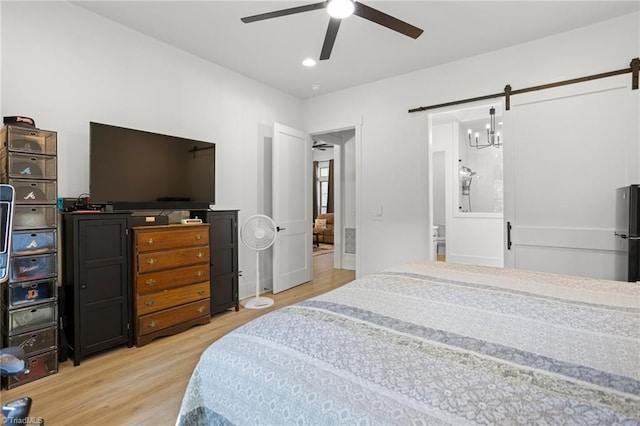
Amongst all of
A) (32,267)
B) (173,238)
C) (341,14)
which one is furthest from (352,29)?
(32,267)

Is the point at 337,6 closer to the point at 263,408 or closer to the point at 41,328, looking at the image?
the point at 263,408

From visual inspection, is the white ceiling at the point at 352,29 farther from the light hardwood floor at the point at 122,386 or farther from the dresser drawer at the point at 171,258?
the light hardwood floor at the point at 122,386

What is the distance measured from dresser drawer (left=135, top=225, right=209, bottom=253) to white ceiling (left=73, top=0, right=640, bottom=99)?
1.80 metres

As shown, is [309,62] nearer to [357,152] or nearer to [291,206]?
[357,152]

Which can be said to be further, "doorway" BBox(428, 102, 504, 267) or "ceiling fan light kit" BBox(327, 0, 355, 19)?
"doorway" BBox(428, 102, 504, 267)

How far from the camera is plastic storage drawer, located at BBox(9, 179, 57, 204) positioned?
2.01 m

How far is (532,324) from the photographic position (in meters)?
1.12

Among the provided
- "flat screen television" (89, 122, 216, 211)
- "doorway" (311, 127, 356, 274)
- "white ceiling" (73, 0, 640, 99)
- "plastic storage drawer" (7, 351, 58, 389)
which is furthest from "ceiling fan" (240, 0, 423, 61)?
"doorway" (311, 127, 356, 274)

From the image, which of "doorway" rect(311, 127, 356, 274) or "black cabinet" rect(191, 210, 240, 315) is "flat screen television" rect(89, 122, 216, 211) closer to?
"black cabinet" rect(191, 210, 240, 315)

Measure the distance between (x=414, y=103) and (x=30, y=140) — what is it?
11.8 feet

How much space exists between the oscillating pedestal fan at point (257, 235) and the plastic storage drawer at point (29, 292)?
68.7 inches

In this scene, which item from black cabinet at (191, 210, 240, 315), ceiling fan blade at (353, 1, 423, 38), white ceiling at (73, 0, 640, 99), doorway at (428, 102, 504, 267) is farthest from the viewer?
doorway at (428, 102, 504, 267)

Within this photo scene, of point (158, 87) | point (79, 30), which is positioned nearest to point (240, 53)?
point (158, 87)

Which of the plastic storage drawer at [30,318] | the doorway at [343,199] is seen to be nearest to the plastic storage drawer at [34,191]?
the plastic storage drawer at [30,318]
